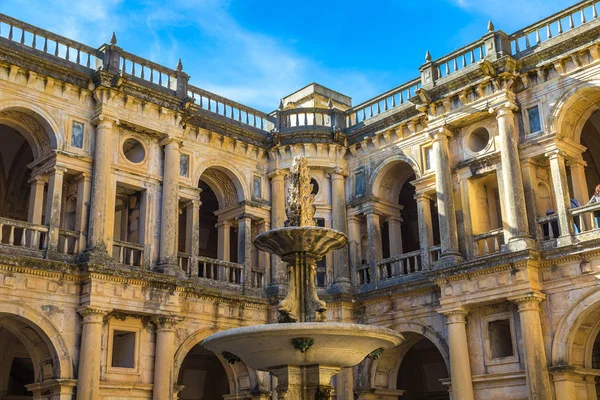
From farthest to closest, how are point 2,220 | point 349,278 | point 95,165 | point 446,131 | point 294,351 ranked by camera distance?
point 349,278 → point 446,131 → point 95,165 → point 2,220 → point 294,351

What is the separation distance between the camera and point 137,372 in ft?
62.5

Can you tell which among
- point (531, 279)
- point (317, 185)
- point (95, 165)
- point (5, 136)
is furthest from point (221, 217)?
point (531, 279)

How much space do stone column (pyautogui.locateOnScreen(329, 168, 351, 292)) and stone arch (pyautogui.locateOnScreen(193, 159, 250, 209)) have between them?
8.95 ft

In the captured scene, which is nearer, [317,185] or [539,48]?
[539,48]

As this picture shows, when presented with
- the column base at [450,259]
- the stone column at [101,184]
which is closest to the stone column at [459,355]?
the column base at [450,259]

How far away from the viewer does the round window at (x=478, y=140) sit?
822 inches

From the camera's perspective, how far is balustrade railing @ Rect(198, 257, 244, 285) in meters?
21.8

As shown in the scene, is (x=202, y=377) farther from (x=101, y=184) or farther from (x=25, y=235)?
(x=25, y=235)

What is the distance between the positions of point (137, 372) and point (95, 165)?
18.0ft

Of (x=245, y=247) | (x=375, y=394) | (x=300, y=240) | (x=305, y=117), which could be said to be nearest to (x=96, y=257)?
(x=245, y=247)

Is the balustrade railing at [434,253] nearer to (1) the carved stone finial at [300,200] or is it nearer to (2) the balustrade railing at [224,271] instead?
(2) the balustrade railing at [224,271]

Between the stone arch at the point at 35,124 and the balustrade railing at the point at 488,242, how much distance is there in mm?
11296

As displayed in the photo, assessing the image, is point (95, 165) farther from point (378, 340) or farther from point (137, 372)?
point (378, 340)

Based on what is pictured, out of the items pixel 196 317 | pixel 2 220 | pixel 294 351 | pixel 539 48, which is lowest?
pixel 294 351
